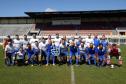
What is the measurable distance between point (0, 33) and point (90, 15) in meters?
17.2

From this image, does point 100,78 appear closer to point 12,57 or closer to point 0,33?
point 12,57

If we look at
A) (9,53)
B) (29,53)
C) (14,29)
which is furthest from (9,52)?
(14,29)

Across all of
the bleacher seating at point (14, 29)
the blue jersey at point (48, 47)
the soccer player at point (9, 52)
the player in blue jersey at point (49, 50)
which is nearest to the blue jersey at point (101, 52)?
the player in blue jersey at point (49, 50)

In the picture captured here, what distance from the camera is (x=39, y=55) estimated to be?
676 inches

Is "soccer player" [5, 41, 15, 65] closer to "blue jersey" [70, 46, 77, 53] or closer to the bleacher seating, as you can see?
"blue jersey" [70, 46, 77, 53]

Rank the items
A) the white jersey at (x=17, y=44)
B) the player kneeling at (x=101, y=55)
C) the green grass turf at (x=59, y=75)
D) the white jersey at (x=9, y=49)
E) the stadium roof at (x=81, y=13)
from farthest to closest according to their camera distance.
Answer: the stadium roof at (x=81, y=13)
the white jersey at (x=17, y=44)
the white jersey at (x=9, y=49)
the player kneeling at (x=101, y=55)
the green grass turf at (x=59, y=75)

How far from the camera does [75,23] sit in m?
50.8

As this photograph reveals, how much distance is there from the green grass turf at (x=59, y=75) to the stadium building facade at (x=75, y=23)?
106 feet

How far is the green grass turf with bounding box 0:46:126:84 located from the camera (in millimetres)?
11680

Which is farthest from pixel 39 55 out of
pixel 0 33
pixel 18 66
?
pixel 0 33

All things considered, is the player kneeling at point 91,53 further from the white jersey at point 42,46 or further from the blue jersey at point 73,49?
the white jersey at point 42,46

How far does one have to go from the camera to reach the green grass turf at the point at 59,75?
11680mm

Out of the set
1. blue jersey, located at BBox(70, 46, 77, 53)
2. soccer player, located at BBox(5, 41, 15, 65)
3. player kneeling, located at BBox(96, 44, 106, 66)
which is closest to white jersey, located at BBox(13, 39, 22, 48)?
soccer player, located at BBox(5, 41, 15, 65)

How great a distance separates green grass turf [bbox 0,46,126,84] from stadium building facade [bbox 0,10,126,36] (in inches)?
1276
